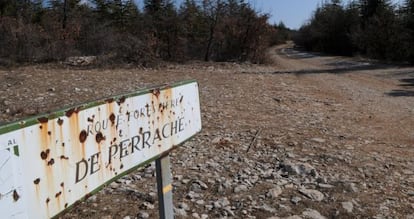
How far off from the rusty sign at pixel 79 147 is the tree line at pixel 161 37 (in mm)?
13304

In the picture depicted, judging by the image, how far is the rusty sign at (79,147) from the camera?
1234 millimetres

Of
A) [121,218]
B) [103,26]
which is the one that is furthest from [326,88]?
[103,26]

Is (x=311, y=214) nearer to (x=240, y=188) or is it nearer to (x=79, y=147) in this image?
(x=240, y=188)

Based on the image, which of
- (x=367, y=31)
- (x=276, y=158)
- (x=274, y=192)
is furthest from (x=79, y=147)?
(x=367, y=31)

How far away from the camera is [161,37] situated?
16.8m

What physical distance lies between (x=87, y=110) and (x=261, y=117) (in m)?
5.25

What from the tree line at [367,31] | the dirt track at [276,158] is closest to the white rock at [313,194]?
the dirt track at [276,158]

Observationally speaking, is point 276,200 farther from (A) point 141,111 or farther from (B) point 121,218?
(A) point 141,111

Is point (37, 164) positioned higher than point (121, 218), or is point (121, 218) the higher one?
point (37, 164)

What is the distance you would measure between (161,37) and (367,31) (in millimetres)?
17271

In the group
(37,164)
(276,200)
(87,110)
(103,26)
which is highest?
(103,26)

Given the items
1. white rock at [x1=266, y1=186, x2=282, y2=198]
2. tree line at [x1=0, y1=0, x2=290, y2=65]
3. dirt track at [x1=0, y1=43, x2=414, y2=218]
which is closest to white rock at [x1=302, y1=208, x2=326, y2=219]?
dirt track at [x1=0, y1=43, x2=414, y2=218]

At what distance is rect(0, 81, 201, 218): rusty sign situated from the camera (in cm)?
123

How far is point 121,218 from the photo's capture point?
301cm
